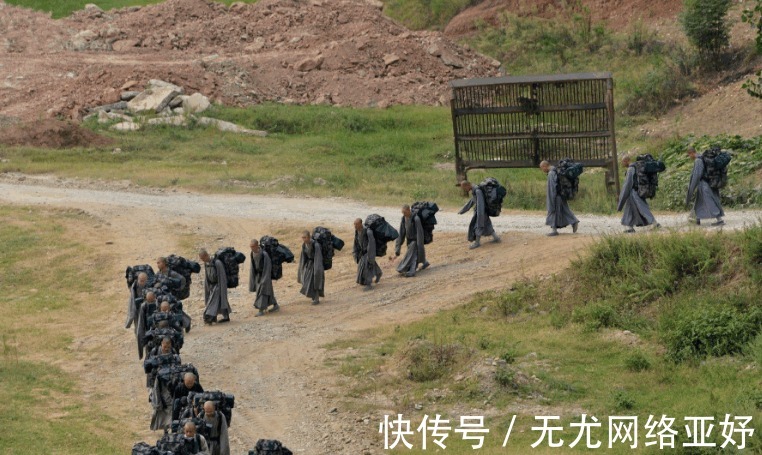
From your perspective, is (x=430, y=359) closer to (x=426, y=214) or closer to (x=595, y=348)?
(x=595, y=348)

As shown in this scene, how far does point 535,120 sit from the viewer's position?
33.3m

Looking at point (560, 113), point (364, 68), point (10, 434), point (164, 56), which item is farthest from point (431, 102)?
point (10, 434)

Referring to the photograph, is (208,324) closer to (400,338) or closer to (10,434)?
(400,338)

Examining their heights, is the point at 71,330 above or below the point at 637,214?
below

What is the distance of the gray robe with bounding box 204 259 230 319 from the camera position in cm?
2402

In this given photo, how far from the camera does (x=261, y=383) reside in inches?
812

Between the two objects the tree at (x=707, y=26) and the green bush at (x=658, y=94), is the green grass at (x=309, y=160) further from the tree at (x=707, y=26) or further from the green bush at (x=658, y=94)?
the tree at (x=707, y=26)

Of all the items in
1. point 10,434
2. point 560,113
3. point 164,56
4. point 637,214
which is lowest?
point 10,434

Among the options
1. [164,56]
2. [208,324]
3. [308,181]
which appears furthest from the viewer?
[164,56]

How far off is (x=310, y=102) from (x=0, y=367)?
2476 centimetres

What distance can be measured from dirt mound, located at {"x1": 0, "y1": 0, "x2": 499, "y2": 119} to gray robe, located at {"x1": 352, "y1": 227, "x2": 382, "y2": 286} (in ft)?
65.9

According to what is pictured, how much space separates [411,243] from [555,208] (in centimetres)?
290

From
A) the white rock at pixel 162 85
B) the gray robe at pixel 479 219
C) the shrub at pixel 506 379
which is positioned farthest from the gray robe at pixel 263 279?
the white rock at pixel 162 85

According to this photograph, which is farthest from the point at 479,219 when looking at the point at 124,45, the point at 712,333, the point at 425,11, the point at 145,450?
the point at 425,11
